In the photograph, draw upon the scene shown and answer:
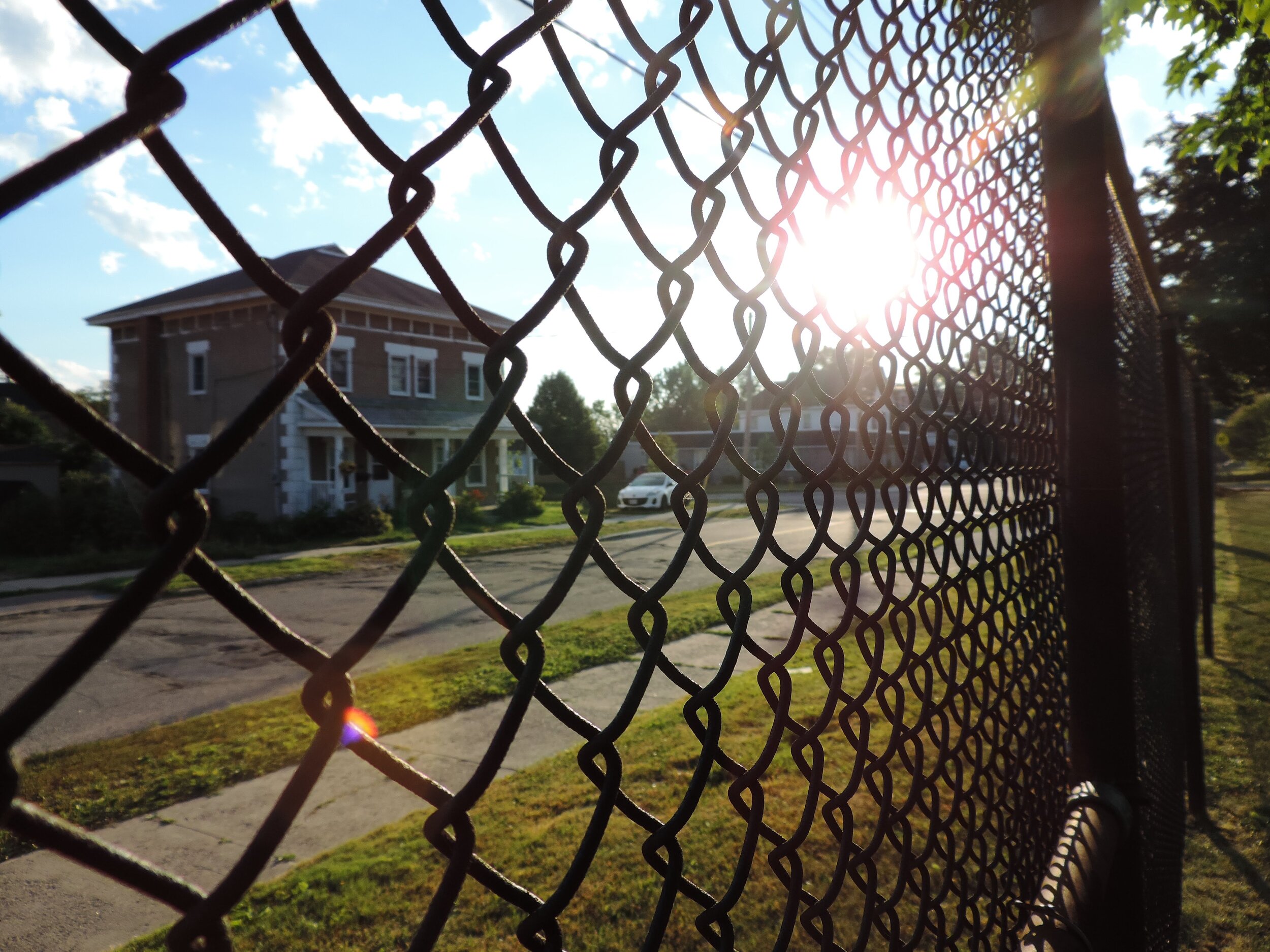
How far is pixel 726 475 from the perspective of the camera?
123 ft

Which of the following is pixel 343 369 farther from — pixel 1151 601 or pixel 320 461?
pixel 1151 601

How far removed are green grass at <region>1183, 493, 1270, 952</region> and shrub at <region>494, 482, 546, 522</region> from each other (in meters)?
17.3

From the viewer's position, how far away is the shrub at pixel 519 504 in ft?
77.3

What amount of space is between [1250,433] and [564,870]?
43.8 meters

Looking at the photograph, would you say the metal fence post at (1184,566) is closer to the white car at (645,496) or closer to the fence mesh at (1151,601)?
the fence mesh at (1151,601)

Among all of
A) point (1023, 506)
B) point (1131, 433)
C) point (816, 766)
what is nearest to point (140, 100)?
point (816, 766)

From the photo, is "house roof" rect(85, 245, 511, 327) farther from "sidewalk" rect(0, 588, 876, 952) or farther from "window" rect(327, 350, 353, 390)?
"sidewalk" rect(0, 588, 876, 952)

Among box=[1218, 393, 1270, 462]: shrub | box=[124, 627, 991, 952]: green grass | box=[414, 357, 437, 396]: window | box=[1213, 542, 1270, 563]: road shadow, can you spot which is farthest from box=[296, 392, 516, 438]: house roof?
box=[1218, 393, 1270, 462]: shrub

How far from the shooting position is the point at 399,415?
22.6 m

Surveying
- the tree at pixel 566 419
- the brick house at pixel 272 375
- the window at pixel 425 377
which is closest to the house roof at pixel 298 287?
the brick house at pixel 272 375

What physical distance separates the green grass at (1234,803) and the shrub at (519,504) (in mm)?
17327

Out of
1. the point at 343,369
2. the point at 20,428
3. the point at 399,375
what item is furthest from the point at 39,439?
the point at 399,375

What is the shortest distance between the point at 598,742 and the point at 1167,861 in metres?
2.82

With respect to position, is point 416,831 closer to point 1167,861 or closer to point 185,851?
point 185,851
